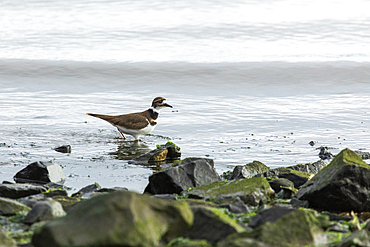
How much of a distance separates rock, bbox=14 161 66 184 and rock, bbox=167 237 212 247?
367cm

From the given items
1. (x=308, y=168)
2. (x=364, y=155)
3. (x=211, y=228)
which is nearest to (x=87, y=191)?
(x=211, y=228)

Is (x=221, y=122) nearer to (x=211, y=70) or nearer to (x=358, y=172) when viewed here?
(x=358, y=172)

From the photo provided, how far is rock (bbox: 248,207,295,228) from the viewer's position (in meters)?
4.20

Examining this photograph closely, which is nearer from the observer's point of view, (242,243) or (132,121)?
(242,243)

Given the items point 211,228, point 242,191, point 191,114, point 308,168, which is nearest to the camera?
point 211,228

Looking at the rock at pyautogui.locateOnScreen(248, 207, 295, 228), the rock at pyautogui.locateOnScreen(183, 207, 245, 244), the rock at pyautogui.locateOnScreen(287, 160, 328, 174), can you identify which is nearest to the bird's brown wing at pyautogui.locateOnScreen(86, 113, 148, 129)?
the rock at pyautogui.locateOnScreen(287, 160, 328, 174)

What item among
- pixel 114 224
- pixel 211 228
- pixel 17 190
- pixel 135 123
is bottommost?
pixel 17 190

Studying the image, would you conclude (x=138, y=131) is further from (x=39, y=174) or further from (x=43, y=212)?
(x=43, y=212)

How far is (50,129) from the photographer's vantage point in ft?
34.4

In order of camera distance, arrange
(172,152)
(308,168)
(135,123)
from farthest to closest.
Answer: (135,123) → (172,152) → (308,168)

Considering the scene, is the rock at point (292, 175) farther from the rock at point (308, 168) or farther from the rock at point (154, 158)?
the rock at point (154, 158)

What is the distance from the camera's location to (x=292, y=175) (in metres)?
6.59

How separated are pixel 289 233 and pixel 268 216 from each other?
635 mm

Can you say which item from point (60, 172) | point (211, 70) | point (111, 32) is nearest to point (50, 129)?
point (60, 172)
